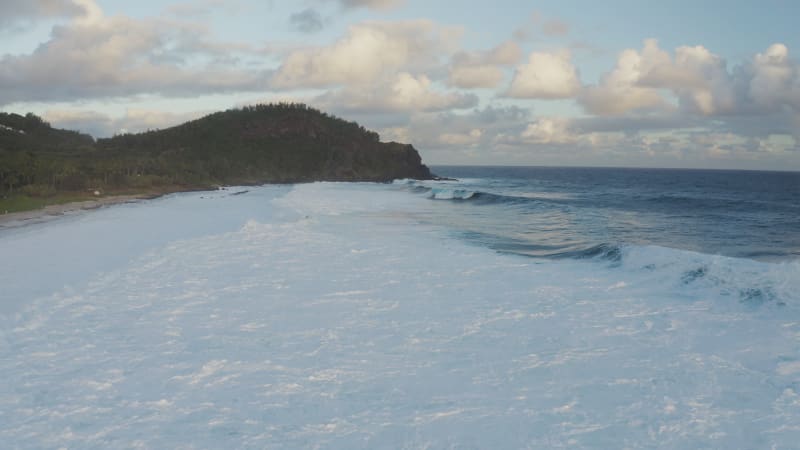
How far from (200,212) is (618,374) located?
120ft

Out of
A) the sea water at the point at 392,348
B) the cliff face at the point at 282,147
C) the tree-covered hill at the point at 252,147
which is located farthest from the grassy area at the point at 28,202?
the cliff face at the point at 282,147

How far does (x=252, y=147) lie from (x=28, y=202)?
110043 mm

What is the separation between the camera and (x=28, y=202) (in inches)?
1599

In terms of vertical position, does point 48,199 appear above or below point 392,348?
above

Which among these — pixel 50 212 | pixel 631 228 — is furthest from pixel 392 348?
pixel 50 212

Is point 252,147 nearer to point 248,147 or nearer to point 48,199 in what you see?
point 248,147

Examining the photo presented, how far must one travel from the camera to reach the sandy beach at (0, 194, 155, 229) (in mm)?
31231

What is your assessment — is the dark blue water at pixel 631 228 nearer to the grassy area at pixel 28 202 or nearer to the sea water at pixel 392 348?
the sea water at pixel 392 348

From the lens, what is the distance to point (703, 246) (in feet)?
90.8

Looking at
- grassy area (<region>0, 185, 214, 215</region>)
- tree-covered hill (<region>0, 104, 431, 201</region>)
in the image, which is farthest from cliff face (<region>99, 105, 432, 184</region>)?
grassy area (<region>0, 185, 214, 215</region>)

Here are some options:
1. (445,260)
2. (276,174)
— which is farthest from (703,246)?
(276,174)

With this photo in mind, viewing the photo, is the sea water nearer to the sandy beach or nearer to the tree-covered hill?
the sandy beach

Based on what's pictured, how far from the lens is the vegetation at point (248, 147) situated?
4493 inches

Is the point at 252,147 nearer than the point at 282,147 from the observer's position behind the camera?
Yes
